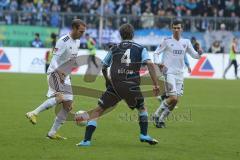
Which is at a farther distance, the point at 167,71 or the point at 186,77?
the point at 186,77

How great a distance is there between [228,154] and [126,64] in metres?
2.40

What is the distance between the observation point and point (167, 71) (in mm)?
16359

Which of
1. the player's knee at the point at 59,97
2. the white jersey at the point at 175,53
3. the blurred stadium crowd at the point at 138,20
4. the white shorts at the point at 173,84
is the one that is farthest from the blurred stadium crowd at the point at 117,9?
the player's knee at the point at 59,97

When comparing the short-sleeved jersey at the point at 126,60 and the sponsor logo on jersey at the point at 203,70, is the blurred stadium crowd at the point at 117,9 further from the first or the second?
the short-sleeved jersey at the point at 126,60

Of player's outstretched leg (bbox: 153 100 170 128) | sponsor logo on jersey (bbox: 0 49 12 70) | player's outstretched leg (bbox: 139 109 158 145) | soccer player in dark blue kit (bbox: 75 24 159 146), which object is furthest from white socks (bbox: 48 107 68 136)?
sponsor logo on jersey (bbox: 0 49 12 70)

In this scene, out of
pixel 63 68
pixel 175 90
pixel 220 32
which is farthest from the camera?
pixel 220 32

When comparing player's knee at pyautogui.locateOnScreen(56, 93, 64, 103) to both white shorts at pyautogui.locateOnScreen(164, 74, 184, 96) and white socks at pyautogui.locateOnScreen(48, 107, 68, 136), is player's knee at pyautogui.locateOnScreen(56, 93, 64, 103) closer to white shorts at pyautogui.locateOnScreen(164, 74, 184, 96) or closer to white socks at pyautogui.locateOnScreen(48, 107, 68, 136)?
white socks at pyautogui.locateOnScreen(48, 107, 68, 136)

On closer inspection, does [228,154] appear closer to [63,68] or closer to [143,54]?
[143,54]

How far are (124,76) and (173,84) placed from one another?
159 inches

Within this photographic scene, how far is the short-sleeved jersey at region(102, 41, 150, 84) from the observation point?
12227 mm

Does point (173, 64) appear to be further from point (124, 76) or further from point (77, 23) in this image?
point (124, 76)

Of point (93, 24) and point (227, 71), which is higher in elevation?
point (93, 24)

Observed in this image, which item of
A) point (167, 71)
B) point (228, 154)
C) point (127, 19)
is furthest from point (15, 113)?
point (127, 19)

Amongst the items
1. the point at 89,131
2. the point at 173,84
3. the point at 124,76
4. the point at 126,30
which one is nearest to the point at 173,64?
the point at 173,84
